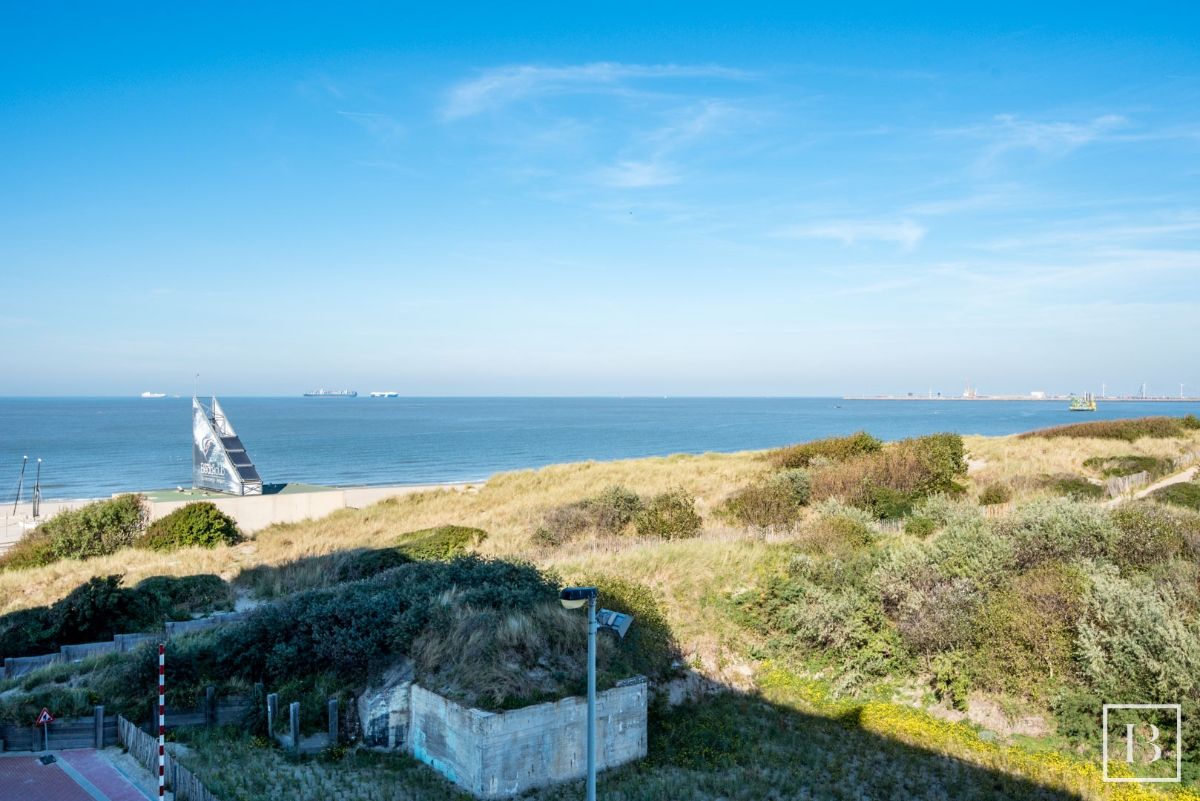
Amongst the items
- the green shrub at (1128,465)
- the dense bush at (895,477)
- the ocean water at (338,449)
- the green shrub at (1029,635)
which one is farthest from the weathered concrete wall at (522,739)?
the ocean water at (338,449)

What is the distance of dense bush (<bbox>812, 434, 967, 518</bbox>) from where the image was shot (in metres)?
27.6

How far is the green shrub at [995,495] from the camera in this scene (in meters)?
28.2

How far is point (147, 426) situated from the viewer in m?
143

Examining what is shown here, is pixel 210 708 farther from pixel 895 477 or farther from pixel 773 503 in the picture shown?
pixel 895 477

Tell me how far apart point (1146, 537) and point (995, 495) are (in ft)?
40.8

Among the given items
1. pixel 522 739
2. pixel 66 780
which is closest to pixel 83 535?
pixel 66 780

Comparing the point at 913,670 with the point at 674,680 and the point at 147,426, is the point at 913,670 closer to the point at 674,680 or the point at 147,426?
the point at 674,680

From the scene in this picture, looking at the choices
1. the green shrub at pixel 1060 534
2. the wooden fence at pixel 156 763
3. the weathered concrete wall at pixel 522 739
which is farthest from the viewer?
the green shrub at pixel 1060 534

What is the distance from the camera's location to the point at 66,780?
10.6 metres

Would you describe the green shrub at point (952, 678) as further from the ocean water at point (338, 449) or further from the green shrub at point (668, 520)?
the ocean water at point (338, 449)

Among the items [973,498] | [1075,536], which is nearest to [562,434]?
[973,498]

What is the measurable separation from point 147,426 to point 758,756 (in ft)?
509

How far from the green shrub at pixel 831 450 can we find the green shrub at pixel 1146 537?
56.8 ft

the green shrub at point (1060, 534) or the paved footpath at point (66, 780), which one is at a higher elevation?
the green shrub at point (1060, 534)
